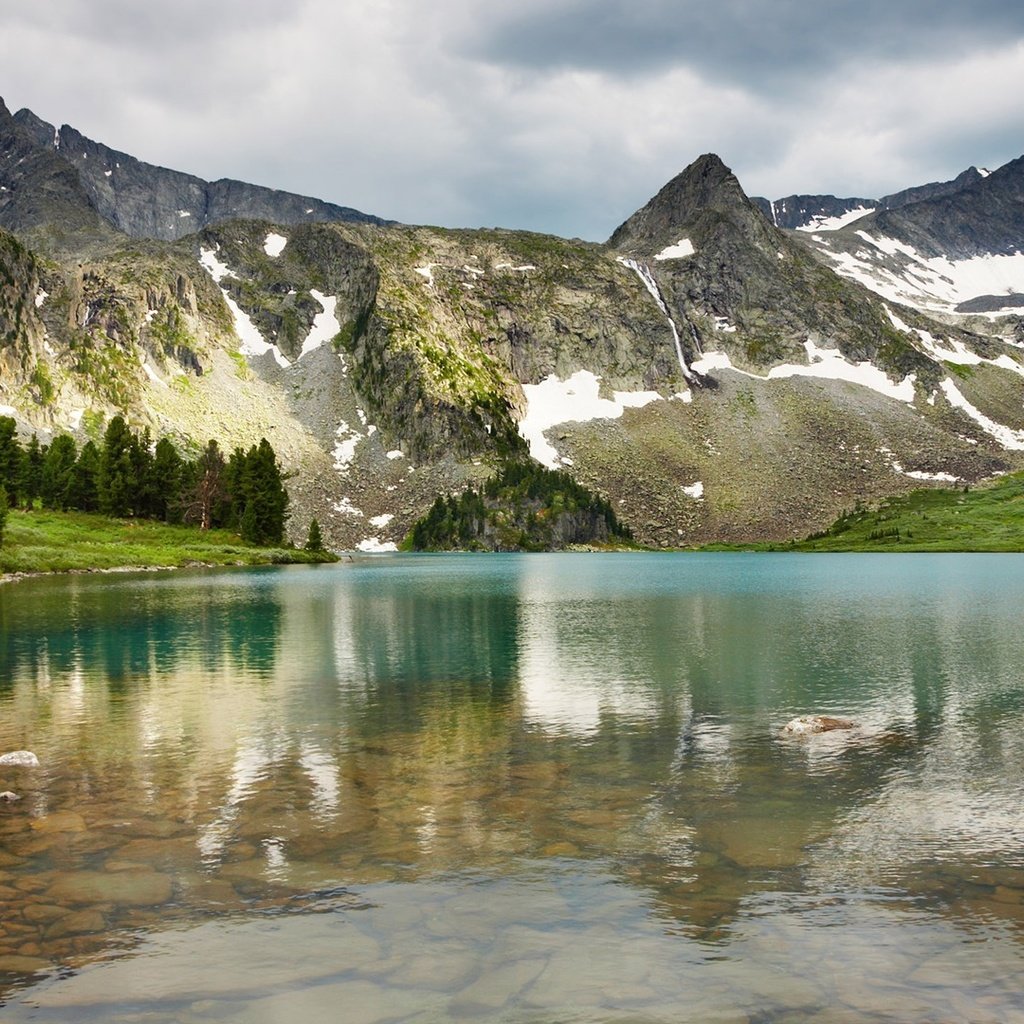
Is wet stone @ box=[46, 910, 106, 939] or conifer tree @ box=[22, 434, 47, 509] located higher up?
conifer tree @ box=[22, 434, 47, 509]

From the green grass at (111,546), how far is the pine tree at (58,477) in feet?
21.6

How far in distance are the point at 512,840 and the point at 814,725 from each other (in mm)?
13151

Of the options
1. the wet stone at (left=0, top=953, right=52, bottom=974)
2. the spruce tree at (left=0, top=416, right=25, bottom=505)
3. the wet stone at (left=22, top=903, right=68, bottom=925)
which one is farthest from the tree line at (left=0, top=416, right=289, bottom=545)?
the wet stone at (left=0, top=953, right=52, bottom=974)

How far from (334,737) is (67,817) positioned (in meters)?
8.87

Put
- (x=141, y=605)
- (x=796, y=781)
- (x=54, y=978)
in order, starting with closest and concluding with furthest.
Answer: (x=54, y=978) < (x=796, y=781) < (x=141, y=605)

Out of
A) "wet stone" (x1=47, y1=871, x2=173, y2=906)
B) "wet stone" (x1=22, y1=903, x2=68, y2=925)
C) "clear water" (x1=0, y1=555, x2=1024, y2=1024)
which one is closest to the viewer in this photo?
"clear water" (x1=0, y1=555, x2=1024, y2=1024)

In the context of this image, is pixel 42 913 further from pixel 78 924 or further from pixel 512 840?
pixel 512 840

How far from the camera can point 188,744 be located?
83.0 ft

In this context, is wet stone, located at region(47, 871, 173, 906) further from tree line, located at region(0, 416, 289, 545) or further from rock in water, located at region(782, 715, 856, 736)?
tree line, located at region(0, 416, 289, 545)

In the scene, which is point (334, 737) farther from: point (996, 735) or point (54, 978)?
point (996, 735)

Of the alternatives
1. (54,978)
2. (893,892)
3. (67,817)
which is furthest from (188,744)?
(893,892)

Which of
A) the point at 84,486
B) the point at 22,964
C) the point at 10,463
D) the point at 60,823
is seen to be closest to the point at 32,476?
the point at 10,463

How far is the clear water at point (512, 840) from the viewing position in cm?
1144

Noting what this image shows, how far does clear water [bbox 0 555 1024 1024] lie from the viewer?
11.4 metres
